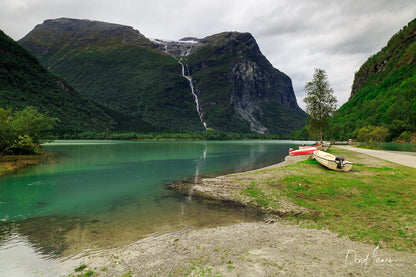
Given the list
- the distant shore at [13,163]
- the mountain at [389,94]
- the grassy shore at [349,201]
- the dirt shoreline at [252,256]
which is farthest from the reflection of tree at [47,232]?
the mountain at [389,94]

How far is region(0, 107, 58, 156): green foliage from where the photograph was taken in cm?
3547

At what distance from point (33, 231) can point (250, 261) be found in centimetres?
1042

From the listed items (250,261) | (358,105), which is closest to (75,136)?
(250,261)

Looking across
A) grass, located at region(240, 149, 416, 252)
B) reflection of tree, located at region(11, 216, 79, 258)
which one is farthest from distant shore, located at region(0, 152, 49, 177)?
grass, located at region(240, 149, 416, 252)

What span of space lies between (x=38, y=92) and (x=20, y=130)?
427 ft

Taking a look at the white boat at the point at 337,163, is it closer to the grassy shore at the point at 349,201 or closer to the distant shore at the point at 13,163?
the grassy shore at the point at 349,201

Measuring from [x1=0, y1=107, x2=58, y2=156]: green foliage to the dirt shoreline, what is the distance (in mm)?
36432

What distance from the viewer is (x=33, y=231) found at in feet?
36.4

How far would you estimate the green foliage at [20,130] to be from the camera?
35469 millimetres

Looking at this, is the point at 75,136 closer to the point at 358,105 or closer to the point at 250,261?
the point at 250,261

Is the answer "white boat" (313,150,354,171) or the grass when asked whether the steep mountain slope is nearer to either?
the grass

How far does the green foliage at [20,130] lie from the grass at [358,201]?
37579 millimetres

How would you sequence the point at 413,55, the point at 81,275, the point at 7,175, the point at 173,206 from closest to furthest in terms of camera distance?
the point at 81,275
the point at 173,206
the point at 7,175
the point at 413,55

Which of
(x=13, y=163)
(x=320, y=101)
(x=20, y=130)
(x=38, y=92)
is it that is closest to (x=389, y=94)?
(x=320, y=101)
